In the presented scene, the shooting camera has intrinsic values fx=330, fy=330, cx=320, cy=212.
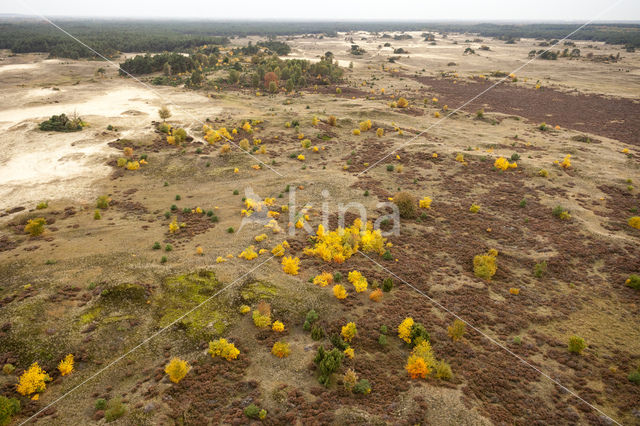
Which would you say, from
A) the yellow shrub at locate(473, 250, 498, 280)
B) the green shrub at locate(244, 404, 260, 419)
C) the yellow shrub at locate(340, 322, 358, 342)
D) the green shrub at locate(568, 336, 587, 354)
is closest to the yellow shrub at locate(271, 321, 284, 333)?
the yellow shrub at locate(340, 322, 358, 342)

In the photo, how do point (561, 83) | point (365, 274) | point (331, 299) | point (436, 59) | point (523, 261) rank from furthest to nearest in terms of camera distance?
point (436, 59), point (561, 83), point (523, 261), point (365, 274), point (331, 299)

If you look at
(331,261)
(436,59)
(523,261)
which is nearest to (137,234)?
(331,261)

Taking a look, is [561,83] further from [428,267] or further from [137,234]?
[137,234]

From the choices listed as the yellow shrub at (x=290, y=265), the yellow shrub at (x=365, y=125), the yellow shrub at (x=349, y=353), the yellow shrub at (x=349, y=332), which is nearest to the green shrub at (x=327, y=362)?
the yellow shrub at (x=349, y=353)

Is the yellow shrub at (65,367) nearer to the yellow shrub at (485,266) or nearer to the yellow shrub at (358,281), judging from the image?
the yellow shrub at (358,281)

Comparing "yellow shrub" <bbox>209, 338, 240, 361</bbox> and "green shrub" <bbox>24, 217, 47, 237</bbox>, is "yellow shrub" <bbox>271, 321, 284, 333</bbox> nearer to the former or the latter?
"yellow shrub" <bbox>209, 338, 240, 361</bbox>

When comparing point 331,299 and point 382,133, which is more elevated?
point 382,133
